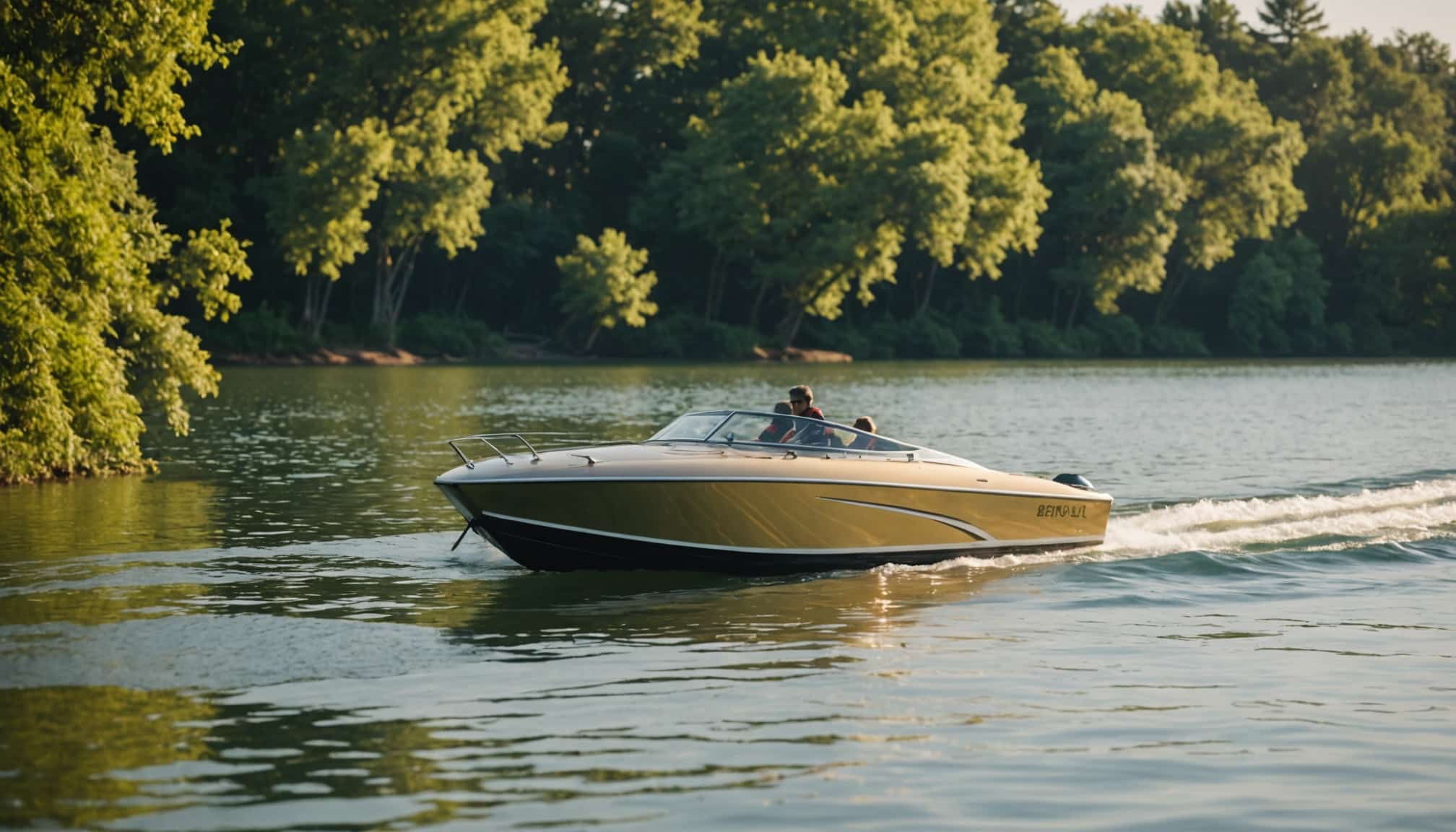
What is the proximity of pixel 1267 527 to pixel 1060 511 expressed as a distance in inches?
120

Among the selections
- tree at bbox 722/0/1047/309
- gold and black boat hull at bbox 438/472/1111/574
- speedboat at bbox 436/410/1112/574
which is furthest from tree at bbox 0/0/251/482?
tree at bbox 722/0/1047/309

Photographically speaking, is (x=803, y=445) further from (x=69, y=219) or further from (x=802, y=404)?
(x=69, y=219)

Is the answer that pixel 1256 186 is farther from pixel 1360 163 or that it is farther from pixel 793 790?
pixel 793 790

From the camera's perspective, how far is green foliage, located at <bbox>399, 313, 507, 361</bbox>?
75750 millimetres

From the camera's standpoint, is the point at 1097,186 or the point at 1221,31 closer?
the point at 1097,186

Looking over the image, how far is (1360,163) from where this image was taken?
107375mm

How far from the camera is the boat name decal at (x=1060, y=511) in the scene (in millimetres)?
17266

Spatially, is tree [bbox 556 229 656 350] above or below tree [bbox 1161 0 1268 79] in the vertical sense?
below

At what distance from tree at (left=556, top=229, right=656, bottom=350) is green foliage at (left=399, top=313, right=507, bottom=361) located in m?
4.00

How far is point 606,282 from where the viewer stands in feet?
250

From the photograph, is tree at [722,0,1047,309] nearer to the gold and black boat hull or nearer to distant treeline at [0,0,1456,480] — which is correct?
distant treeline at [0,0,1456,480]

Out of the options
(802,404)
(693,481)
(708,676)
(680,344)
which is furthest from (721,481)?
(680,344)

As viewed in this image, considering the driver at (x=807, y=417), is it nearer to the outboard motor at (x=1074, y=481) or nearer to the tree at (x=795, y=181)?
the outboard motor at (x=1074, y=481)

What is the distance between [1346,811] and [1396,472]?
2038cm
